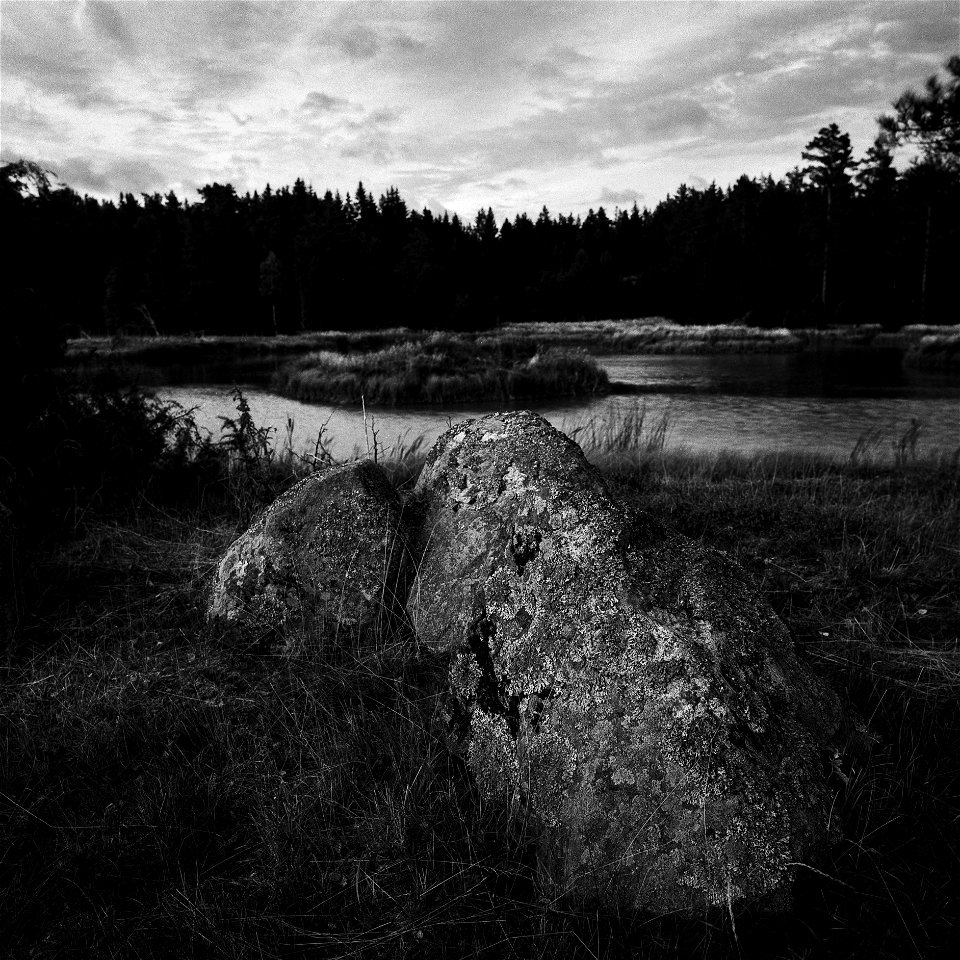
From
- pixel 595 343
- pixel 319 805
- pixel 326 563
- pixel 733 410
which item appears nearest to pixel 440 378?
pixel 733 410

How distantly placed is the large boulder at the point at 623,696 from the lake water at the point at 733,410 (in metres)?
5.65

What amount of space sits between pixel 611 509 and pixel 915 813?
131cm

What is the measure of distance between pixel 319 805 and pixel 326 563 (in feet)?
3.84

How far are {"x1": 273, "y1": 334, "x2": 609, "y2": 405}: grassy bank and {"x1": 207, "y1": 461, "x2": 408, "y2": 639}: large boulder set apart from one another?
1841 centimetres

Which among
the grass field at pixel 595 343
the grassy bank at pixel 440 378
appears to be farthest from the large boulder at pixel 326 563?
the grass field at pixel 595 343

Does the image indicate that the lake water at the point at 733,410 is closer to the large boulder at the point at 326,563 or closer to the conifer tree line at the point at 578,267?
the large boulder at the point at 326,563

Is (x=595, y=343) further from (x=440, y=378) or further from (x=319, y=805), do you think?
(x=319, y=805)

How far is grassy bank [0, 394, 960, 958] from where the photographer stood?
1697 millimetres

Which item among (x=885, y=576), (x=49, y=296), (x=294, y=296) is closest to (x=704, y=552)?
(x=885, y=576)

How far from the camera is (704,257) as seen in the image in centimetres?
6894

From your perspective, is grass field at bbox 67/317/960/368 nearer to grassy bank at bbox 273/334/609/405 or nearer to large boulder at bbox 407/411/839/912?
grassy bank at bbox 273/334/609/405

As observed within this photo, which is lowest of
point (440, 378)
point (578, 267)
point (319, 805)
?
point (440, 378)

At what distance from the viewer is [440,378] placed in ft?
72.6

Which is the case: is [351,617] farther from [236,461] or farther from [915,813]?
[236,461]
